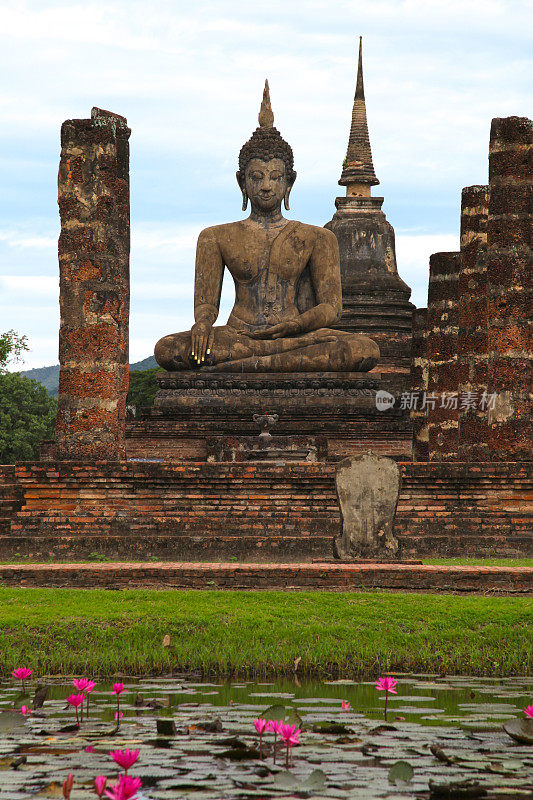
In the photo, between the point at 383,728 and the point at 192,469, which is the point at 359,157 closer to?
the point at 192,469

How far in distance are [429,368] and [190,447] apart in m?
5.87

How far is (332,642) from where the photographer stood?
7.36 m

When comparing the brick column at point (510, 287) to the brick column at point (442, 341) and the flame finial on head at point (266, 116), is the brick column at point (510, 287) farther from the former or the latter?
the flame finial on head at point (266, 116)

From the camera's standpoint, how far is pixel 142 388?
45.8 m

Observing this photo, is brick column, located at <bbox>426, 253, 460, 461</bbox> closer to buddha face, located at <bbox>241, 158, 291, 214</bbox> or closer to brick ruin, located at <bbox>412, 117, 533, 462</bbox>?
buddha face, located at <bbox>241, 158, 291, 214</bbox>

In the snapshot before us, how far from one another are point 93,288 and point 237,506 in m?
2.72

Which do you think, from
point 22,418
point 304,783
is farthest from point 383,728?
point 22,418

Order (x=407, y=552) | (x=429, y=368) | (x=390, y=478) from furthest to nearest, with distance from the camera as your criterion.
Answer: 1. (x=429, y=368)
2. (x=407, y=552)
3. (x=390, y=478)

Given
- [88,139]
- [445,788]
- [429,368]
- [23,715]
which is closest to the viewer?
[445,788]

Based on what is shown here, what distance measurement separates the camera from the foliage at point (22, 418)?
135ft

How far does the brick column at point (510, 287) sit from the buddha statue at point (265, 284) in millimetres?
4262

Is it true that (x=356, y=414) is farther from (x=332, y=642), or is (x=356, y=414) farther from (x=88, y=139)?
(x=332, y=642)

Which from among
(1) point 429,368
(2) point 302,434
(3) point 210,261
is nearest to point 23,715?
(2) point 302,434

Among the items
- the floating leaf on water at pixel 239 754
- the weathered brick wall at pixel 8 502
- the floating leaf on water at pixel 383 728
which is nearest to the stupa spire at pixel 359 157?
the weathered brick wall at pixel 8 502
